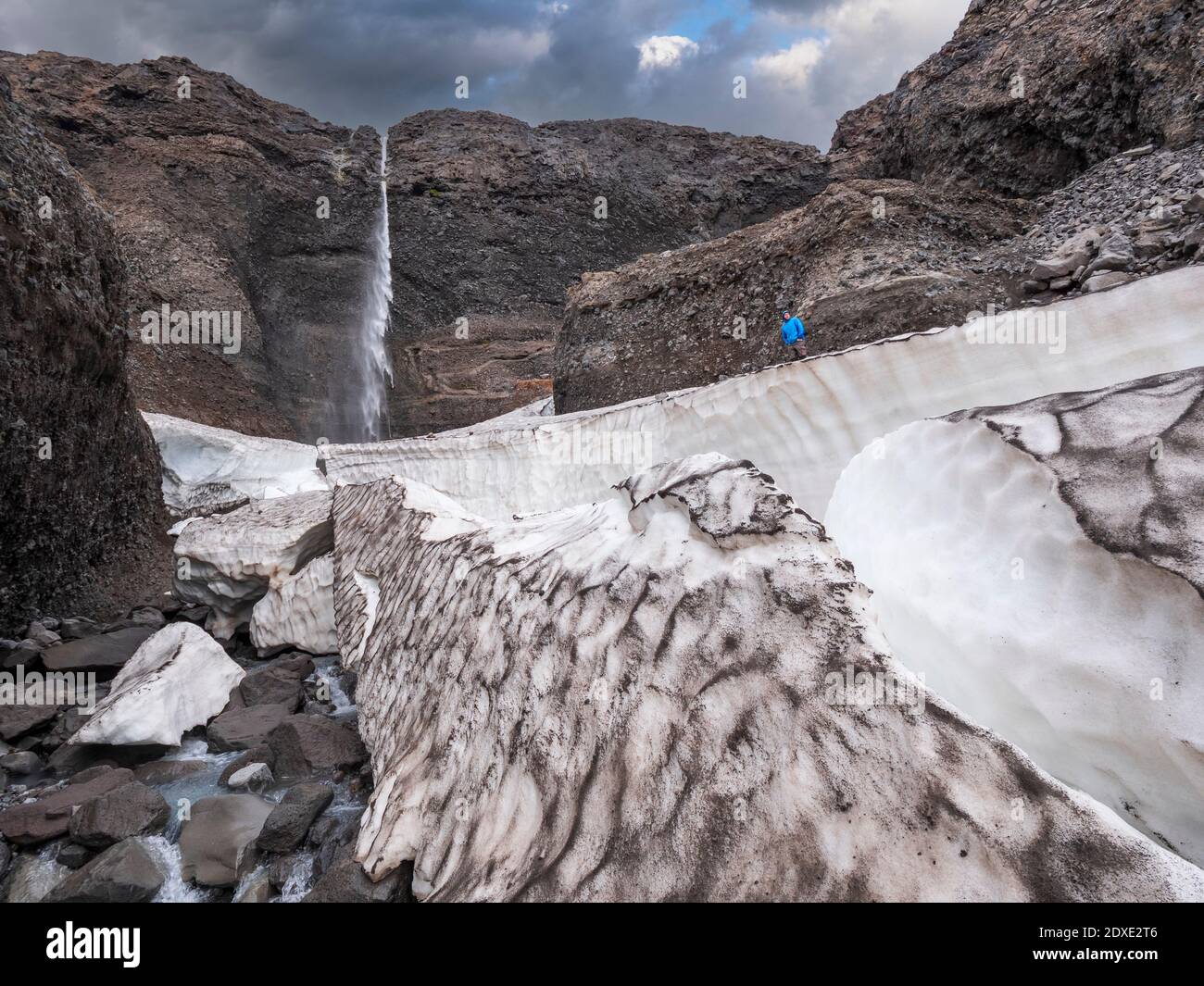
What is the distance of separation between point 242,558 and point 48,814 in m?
1.73

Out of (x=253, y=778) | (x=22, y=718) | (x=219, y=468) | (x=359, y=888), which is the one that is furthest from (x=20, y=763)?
(x=219, y=468)

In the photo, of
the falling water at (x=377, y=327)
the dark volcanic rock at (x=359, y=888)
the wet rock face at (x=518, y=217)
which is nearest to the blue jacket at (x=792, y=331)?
the dark volcanic rock at (x=359, y=888)

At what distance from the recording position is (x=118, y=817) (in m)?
1.60

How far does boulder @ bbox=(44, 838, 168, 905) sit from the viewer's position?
4.51 ft

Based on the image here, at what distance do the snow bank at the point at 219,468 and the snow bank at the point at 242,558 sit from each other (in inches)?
133

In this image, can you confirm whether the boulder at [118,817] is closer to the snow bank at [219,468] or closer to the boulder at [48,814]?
the boulder at [48,814]

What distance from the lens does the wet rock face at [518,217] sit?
17078mm

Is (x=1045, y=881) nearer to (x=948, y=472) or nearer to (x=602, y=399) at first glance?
(x=948, y=472)

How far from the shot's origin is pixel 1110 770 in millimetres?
780

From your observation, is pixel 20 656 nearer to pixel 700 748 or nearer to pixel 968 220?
pixel 700 748

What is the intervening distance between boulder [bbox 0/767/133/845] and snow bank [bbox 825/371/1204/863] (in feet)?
6.41

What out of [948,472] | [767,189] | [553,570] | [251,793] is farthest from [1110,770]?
[767,189]

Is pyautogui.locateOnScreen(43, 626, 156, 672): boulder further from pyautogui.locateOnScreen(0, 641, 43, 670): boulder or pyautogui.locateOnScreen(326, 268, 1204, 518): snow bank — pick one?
pyautogui.locateOnScreen(326, 268, 1204, 518): snow bank

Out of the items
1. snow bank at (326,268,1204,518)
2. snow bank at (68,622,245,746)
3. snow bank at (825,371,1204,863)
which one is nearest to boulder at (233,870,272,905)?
snow bank at (68,622,245,746)
